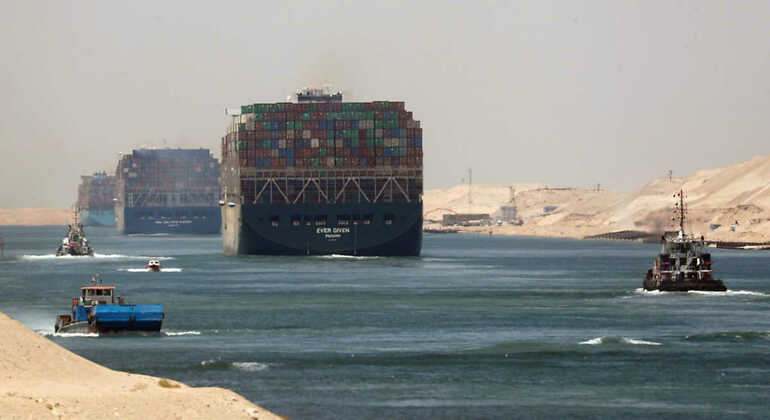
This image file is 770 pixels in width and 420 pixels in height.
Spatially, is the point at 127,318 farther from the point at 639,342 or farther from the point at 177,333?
the point at 639,342

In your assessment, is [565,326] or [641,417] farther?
[565,326]

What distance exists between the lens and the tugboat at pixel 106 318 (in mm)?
100000

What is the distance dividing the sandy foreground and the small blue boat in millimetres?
36112

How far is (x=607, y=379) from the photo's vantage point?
80.4m

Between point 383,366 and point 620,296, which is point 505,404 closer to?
point 383,366

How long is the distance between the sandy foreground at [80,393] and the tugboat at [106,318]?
36.1 metres

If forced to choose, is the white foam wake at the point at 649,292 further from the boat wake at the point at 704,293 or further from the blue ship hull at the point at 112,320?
the blue ship hull at the point at 112,320

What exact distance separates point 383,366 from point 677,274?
61.8 metres

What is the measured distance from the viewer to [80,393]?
5559 centimetres

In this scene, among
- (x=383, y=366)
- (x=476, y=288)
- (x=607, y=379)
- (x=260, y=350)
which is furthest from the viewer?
(x=476, y=288)

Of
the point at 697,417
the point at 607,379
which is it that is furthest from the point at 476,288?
the point at 697,417

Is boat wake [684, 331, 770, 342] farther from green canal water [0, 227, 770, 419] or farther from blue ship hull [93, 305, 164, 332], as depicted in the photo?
blue ship hull [93, 305, 164, 332]

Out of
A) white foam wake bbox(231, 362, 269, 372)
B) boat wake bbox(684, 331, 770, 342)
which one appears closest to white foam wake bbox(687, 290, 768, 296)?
boat wake bbox(684, 331, 770, 342)

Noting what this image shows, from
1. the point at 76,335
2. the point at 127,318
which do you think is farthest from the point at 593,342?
the point at 76,335
